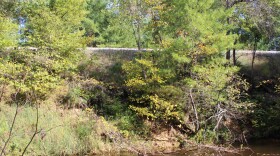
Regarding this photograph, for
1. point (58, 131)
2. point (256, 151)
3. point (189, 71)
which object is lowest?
point (256, 151)

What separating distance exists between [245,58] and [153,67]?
734 centimetres

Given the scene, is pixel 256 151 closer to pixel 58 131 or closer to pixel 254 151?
pixel 254 151

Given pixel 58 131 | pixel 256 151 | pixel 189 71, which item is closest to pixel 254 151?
pixel 256 151

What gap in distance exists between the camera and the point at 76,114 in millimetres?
12680

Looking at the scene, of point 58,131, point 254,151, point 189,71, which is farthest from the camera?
point 189,71

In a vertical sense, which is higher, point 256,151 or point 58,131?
point 58,131

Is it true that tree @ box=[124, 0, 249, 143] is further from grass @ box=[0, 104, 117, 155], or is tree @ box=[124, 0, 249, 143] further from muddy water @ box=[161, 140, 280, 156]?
grass @ box=[0, 104, 117, 155]

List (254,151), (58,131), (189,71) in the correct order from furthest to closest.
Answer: (189,71) → (254,151) → (58,131)

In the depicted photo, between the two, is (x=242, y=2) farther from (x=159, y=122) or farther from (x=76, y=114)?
(x=76, y=114)

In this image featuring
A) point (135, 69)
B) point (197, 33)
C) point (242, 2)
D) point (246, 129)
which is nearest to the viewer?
point (197, 33)

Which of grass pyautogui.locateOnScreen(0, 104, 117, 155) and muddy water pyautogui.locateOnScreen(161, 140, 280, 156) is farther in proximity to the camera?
muddy water pyautogui.locateOnScreen(161, 140, 280, 156)

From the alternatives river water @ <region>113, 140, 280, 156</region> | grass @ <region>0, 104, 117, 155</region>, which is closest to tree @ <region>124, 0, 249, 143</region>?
river water @ <region>113, 140, 280, 156</region>

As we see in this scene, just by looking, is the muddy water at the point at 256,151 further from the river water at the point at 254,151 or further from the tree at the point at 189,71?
the tree at the point at 189,71

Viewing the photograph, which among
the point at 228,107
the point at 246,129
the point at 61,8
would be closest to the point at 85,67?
the point at 61,8
